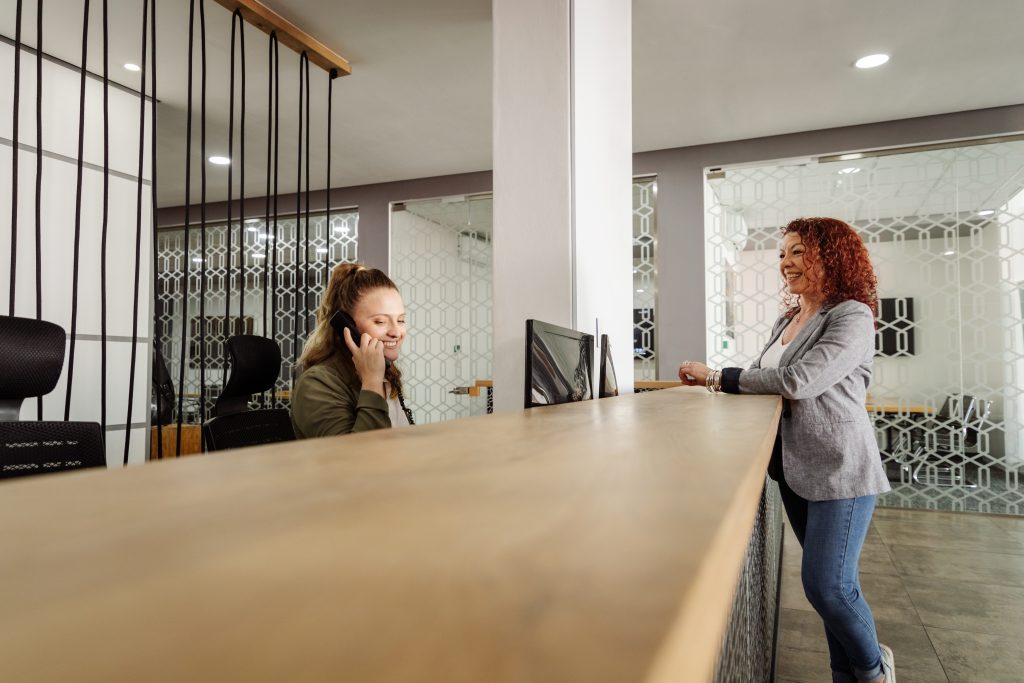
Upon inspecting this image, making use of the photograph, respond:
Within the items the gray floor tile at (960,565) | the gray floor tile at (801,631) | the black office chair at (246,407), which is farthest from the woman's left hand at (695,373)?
the gray floor tile at (960,565)

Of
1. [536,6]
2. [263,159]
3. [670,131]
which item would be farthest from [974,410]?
[263,159]

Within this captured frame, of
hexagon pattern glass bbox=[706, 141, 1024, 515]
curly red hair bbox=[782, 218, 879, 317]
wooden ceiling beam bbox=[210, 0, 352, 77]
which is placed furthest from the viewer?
hexagon pattern glass bbox=[706, 141, 1024, 515]

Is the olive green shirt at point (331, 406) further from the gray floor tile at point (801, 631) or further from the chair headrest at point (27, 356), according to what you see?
the gray floor tile at point (801, 631)

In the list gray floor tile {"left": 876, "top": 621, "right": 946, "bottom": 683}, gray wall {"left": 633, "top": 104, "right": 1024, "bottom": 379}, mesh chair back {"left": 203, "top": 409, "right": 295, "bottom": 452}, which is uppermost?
gray wall {"left": 633, "top": 104, "right": 1024, "bottom": 379}

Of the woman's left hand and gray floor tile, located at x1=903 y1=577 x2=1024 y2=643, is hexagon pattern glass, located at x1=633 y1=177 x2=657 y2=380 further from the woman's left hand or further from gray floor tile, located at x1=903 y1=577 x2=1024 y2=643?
the woman's left hand

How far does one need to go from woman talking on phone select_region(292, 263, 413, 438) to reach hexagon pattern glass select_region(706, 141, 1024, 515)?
3.95 meters

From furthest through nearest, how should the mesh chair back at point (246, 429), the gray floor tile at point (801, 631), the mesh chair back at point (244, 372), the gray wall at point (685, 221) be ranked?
the gray wall at point (685, 221)
the gray floor tile at point (801, 631)
the mesh chair back at point (244, 372)
the mesh chair back at point (246, 429)

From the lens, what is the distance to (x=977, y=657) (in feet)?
8.14

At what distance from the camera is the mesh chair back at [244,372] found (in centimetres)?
218

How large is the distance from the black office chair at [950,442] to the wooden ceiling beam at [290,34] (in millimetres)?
5048

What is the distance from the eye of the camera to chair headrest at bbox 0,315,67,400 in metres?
1.50

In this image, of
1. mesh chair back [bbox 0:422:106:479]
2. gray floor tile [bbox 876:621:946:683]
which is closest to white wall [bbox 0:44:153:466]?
mesh chair back [bbox 0:422:106:479]

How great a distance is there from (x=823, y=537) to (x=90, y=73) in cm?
484

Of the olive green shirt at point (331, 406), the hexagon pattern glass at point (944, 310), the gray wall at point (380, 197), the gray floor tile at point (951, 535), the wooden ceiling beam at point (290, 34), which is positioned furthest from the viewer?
the gray wall at point (380, 197)
